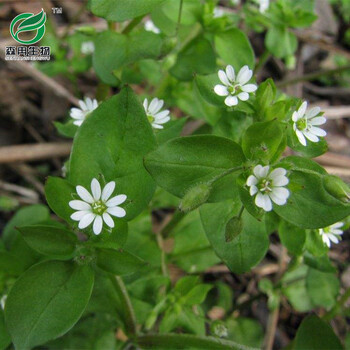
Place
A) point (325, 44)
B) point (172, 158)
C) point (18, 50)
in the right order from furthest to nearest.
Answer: point (325, 44) → point (18, 50) → point (172, 158)

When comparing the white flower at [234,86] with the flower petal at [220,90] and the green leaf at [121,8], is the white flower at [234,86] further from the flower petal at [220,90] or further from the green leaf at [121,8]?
the green leaf at [121,8]

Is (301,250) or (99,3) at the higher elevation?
(99,3)

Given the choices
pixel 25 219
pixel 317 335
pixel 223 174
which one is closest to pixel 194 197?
pixel 223 174

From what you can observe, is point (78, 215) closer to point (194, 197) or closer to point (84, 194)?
point (84, 194)

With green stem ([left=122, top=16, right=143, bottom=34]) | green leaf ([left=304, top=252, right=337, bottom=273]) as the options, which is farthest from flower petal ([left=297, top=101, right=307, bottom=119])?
green stem ([left=122, top=16, right=143, bottom=34])

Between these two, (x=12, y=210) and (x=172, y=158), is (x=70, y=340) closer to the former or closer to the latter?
(x=12, y=210)

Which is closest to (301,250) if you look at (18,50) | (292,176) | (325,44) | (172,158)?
(292,176)

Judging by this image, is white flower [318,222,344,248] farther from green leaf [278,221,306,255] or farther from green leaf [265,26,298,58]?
green leaf [265,26,298,58]
